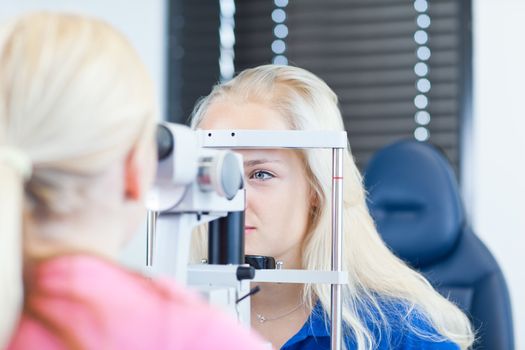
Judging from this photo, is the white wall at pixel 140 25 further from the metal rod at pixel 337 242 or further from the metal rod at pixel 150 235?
the metal rod at pixel 337 242

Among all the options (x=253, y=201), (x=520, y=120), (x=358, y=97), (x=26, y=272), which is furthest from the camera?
(x=358, y=97)

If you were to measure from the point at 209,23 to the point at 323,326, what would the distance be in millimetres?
1928

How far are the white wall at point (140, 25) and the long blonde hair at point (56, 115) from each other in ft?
7.65

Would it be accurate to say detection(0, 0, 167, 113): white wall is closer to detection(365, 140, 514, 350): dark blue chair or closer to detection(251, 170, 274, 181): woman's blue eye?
detection(365, 140, 514, 350): dark blue chair

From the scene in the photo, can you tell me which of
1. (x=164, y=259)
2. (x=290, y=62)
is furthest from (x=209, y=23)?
(x=164, y=259)

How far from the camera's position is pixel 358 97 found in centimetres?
314

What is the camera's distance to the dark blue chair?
2.15 metres

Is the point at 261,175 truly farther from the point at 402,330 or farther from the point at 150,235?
the point at 402,330

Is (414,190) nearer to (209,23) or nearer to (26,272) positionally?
(209,23)

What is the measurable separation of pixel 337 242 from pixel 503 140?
65.7 inches

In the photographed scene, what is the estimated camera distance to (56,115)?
0.76m

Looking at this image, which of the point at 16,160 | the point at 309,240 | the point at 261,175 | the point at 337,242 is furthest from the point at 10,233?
the point at 309,240

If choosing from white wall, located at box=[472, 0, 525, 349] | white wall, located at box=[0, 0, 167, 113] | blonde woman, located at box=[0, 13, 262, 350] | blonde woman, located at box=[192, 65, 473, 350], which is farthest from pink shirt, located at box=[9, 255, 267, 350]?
white wall, located at box=[0, 0, 167, 113]

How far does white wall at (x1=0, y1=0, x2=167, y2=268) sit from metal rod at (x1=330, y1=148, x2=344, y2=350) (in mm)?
1835
